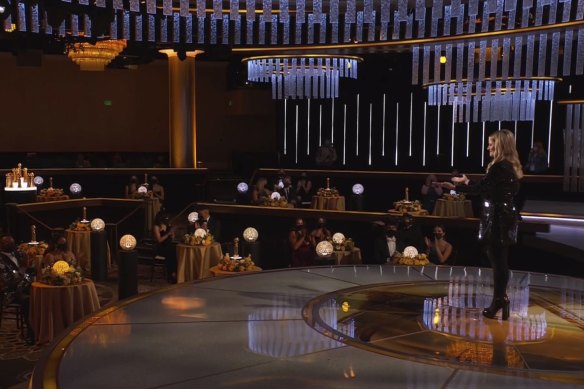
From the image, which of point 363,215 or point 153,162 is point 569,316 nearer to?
point 363,215

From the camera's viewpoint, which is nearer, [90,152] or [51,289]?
[51,289]

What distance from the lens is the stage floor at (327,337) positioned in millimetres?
3602

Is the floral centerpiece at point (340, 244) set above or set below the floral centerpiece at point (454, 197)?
below

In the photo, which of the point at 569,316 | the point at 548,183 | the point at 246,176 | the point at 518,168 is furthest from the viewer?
the point at 246,176

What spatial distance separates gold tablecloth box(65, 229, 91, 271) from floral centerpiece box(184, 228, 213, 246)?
2.22 meters

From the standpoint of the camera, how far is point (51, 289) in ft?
25.1

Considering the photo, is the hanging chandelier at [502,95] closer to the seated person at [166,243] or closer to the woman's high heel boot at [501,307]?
the seated person at [166,243]

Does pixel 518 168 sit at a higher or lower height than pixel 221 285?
higher

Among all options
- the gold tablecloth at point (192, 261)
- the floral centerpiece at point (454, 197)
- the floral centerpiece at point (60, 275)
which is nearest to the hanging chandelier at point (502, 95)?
the floral centerpiece at point (454, 197)

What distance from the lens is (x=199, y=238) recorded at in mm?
10141

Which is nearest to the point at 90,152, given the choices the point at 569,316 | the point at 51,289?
the point at 51,289

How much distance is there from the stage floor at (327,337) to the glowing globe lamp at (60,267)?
2434 millimetres

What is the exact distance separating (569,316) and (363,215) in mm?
6049

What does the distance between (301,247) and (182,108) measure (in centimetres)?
1027
